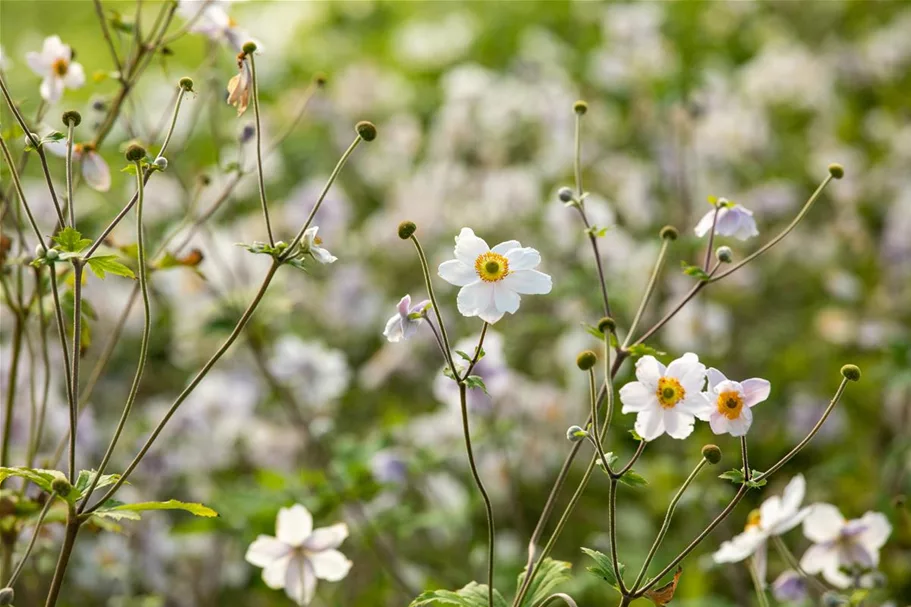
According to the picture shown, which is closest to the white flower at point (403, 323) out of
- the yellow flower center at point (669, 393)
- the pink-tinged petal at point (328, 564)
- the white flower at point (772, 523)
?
the yellow flower center at point (669, 393)

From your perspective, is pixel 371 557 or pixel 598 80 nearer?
pixel 371 557

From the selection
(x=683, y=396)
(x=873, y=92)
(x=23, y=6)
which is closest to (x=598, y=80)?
(x=873, y=92)

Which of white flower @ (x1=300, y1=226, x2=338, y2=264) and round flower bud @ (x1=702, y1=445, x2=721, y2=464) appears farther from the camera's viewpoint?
white flower @ (x1=300, y1=226, x2=338, y2=264)

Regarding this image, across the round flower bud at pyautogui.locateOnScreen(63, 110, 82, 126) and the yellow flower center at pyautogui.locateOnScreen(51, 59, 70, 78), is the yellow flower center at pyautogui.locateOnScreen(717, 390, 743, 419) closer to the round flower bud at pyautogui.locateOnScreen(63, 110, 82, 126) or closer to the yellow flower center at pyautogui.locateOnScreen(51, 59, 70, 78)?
the round flower bud at pyautogui.locateOnScreen(63, 110, 82, 126)

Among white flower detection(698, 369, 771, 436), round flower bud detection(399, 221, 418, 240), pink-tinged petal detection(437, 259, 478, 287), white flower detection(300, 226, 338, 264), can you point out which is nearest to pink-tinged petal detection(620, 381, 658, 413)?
white flower detection(698, 369, 771, 436)

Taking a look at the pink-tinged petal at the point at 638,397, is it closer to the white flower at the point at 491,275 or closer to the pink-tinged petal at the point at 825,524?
the white flower at the point at 491,275

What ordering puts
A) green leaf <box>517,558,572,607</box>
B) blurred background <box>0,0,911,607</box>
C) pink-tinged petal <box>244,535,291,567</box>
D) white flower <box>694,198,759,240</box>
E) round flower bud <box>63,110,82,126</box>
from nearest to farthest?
1. round flower bud <box>63,110,82,126</box>
2. green leaf <box>517,558,572,607</box>
3. white flower <box>694,198,759,240</box>
4. pink-tinged petal <box>244,535,291,567</box>
5. blurred background <box>0,0,911,607</box>

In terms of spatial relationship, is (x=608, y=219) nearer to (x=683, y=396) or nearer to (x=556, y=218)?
(x=556, y=218)

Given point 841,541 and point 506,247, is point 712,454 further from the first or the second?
point 841,541
